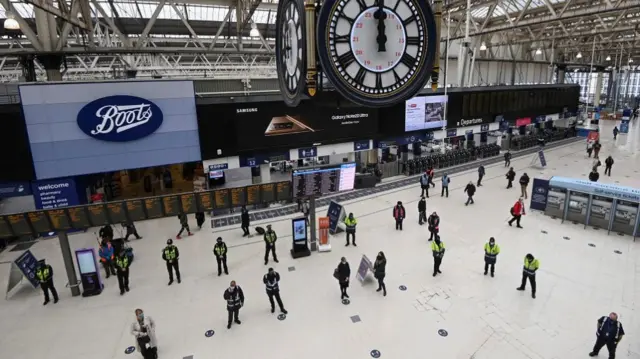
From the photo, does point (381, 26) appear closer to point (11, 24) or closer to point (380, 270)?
point (380, 270)

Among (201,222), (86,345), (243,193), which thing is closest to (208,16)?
(201,222)

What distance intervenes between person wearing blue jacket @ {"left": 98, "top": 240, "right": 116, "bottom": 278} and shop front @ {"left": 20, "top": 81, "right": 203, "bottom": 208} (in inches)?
130

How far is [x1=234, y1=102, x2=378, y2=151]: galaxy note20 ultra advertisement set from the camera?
14344 millimetres

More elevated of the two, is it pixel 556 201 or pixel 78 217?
pixel 78 217

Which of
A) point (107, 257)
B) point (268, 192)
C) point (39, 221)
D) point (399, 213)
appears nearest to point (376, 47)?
point (268, 192)

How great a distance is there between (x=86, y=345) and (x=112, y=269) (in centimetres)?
324

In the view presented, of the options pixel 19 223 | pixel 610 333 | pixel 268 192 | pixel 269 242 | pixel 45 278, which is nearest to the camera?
pixel 610 333

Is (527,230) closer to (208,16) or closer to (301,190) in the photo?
(301,190)

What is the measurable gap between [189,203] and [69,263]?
320cm

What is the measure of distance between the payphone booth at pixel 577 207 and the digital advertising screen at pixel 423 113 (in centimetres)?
803

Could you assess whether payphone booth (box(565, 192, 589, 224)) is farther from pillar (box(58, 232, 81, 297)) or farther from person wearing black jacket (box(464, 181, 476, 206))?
pillar (box(58, 232, 81, 297))

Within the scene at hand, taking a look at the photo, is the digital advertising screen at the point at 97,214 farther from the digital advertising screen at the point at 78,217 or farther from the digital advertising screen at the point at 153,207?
the digital advertising screen at the point at 153,207

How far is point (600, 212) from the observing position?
40.7 feet

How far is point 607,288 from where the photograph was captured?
8.86 meters
